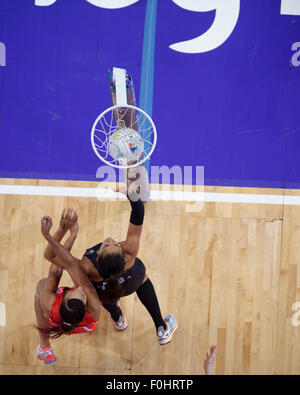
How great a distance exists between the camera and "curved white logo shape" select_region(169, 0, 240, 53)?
4.96 m

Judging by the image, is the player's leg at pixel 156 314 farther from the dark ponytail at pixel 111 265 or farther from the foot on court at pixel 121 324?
the dark ponytail at pixel 111 265

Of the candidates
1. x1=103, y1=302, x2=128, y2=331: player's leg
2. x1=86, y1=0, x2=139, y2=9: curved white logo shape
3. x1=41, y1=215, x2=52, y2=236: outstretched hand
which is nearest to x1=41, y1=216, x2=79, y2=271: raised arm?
x1=41, y1=215, x2=52, y2=236: outstretched hand

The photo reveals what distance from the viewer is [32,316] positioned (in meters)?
4.63

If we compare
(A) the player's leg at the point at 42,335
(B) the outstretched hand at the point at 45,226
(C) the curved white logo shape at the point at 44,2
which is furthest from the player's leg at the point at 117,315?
(C) the curved white logo shape at the point at 44,2

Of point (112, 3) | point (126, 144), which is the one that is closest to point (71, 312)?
point (126, 144)

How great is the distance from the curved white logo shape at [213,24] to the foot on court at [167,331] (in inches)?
124

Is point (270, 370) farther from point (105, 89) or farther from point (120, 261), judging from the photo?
point (105, 89)

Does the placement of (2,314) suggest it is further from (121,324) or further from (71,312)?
(71,312)

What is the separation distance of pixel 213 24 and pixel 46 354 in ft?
13.9

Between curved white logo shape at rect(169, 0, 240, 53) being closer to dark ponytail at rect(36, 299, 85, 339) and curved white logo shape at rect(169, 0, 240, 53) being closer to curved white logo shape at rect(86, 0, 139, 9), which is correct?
curved white logo shape at rect(86, 0, 139, 9)

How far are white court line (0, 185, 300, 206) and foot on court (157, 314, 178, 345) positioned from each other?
136cm

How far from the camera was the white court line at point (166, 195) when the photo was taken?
481 cm
